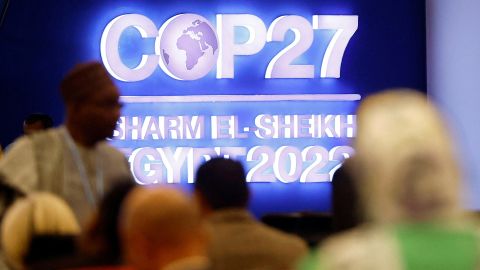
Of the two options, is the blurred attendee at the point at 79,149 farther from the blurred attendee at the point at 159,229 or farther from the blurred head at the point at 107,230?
the blurred attendee at the point at 159,229

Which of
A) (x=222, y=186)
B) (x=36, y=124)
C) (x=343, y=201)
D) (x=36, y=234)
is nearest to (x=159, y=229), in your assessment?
(x=36, y=234)

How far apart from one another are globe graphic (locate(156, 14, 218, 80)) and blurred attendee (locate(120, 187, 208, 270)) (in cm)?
669

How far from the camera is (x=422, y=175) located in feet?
5.63

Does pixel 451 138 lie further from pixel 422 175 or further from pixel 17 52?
pixel 17 52

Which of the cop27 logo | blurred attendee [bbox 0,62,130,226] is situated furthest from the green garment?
the cop27 logo

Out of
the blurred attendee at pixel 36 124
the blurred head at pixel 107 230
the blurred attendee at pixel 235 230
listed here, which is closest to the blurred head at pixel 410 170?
the blurred head at pixel 107 230

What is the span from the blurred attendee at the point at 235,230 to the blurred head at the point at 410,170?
1.07 m

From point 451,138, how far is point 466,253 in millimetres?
193

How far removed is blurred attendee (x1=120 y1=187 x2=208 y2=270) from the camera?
2287 mm

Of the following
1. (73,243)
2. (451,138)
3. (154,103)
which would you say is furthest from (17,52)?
(451,138)

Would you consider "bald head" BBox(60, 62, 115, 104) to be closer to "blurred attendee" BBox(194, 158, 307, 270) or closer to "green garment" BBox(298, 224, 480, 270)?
"blurred attendee" BBox(194, 158, 307, 270)

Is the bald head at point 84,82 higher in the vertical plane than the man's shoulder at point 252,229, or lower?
higher

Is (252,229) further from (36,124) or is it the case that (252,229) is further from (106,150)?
(36,124)

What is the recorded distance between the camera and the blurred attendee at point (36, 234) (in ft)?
8.79
